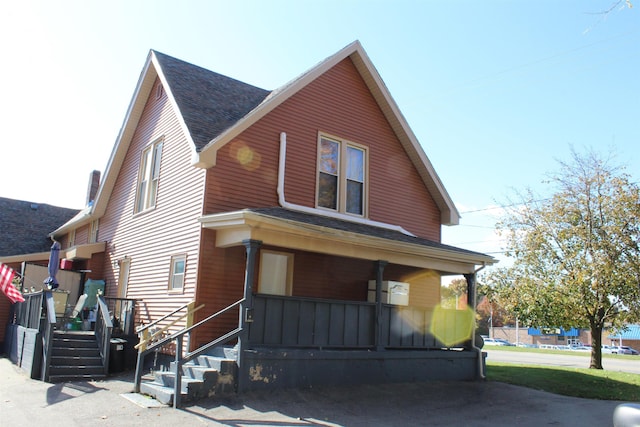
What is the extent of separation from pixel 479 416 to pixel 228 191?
6989 millimetres

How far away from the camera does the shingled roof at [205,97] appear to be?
42.7ft

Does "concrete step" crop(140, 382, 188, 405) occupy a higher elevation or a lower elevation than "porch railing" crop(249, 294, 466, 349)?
lower

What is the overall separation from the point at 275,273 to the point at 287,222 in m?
2.89

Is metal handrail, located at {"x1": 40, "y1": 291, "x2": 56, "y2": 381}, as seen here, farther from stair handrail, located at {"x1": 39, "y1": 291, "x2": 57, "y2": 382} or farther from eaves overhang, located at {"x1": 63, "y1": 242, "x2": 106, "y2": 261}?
eaves overhang, located at {"x1": 63, "y1": 242, "x2": 106, "y2": 261}

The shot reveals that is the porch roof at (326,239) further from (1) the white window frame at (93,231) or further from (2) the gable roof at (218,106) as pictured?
(1) the white window frame at (93,231)

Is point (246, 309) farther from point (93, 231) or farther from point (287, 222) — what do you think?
point (93, 231)

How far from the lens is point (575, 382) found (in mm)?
14453

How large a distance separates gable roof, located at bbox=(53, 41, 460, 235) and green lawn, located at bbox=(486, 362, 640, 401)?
4.86 meters

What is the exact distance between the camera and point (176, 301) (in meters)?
12.3

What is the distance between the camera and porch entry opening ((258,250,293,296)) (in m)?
12.7

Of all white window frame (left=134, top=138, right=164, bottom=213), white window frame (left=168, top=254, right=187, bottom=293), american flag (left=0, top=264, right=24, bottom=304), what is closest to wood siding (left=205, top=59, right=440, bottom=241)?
white window frame (left=168, top=254, right=187, bottom=293)

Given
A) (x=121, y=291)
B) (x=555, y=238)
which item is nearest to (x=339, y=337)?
(x=121, y=291)

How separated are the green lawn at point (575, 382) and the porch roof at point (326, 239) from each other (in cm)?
319

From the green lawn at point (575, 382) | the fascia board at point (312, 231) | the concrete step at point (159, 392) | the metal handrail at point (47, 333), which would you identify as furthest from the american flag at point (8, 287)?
the green lawn at point (575, 382)
